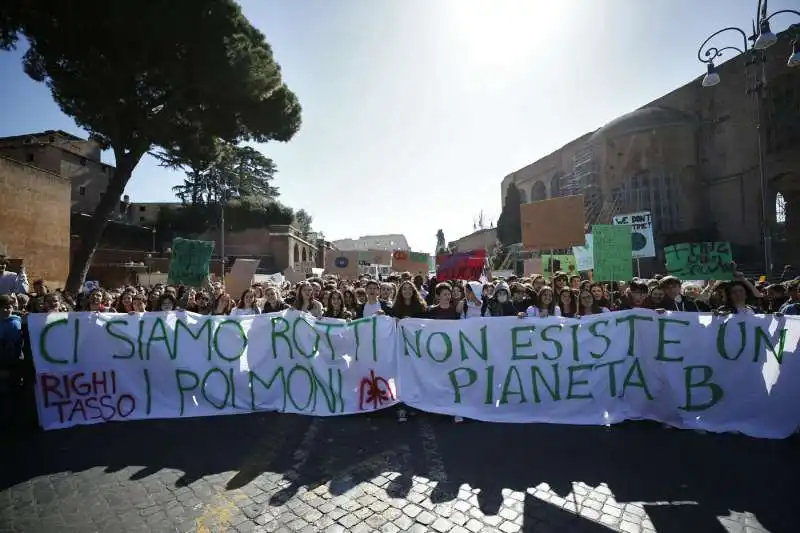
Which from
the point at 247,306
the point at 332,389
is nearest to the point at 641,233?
the point at 332,389

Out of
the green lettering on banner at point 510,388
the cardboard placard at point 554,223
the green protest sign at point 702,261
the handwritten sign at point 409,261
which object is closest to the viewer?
the green lettering on banner at point 510,388

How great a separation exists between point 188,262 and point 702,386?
30.9ft

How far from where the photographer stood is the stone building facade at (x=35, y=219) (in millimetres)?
17562

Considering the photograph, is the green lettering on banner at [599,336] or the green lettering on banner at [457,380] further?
the green lettering on banner at [457,380]

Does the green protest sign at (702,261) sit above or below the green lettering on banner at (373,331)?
above

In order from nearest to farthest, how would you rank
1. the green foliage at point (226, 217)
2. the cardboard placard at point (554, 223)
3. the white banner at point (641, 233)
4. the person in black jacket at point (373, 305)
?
the person in black jacket at point (373, 305) < the cardboard placard at point (554, 223) < the white banner at point (641, 233) < the green foliage at point (226, 217)

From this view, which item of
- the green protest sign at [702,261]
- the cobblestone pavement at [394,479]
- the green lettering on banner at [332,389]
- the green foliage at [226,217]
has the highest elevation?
the green foliage at [226,217]

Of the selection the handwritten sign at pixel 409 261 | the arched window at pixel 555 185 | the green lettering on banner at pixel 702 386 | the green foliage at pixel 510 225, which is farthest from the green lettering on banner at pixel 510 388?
the arched window at pixel 555 185

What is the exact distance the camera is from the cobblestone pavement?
109 inches

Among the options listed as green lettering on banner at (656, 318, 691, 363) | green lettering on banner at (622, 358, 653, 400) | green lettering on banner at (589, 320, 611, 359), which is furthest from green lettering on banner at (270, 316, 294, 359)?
green lettering on banner at (656, 318, 691, 363)

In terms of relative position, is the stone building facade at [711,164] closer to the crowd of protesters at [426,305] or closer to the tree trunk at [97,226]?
the crowd of protesters at [426,305]

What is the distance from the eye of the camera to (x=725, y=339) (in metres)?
4.26

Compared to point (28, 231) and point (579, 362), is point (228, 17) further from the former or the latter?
point (579, 362)

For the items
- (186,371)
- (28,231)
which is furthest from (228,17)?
(186,371)
